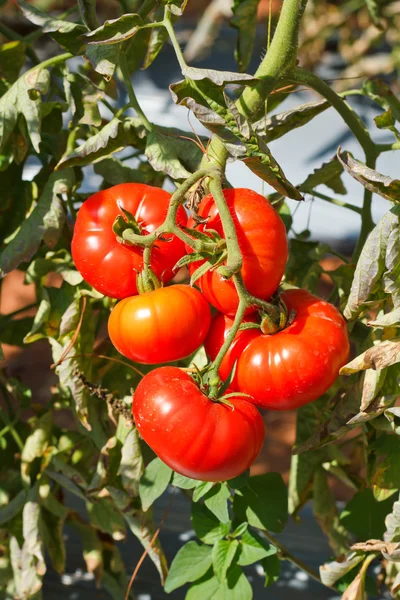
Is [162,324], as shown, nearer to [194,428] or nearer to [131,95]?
[194,428]

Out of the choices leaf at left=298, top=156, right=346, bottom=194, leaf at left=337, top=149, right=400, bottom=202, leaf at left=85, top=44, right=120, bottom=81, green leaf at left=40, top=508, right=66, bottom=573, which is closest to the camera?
leaf at left=337, top=149, right=400, bottom=202

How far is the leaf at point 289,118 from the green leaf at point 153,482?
1.40ft

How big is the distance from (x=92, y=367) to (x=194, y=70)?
1.53ft

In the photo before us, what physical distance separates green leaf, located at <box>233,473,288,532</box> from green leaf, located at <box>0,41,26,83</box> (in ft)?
2.30

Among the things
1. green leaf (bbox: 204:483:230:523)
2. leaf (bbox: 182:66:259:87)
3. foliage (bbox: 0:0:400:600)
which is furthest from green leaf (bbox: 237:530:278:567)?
leaf (bbox: 182:66:259:87)

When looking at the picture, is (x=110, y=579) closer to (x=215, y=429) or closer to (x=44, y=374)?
(x=215, y=429)

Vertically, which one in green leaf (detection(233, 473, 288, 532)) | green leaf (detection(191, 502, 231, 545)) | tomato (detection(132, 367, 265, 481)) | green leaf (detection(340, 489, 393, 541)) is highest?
tomato (detection(132, 367, 265, 481))

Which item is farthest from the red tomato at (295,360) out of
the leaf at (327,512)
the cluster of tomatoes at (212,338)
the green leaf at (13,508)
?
the green leaf at (13,508)

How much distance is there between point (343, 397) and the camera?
82 cm

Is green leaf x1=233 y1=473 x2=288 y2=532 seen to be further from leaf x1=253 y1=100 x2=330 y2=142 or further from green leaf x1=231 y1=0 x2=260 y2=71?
green leaf x1=231 y1=0 x2=260 y2=71

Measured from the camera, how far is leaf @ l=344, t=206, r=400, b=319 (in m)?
0.68

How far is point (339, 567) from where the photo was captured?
841 millimetres

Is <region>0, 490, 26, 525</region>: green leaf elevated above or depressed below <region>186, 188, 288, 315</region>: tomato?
below

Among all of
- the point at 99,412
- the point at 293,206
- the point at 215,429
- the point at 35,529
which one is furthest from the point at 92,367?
the point at 293,206
